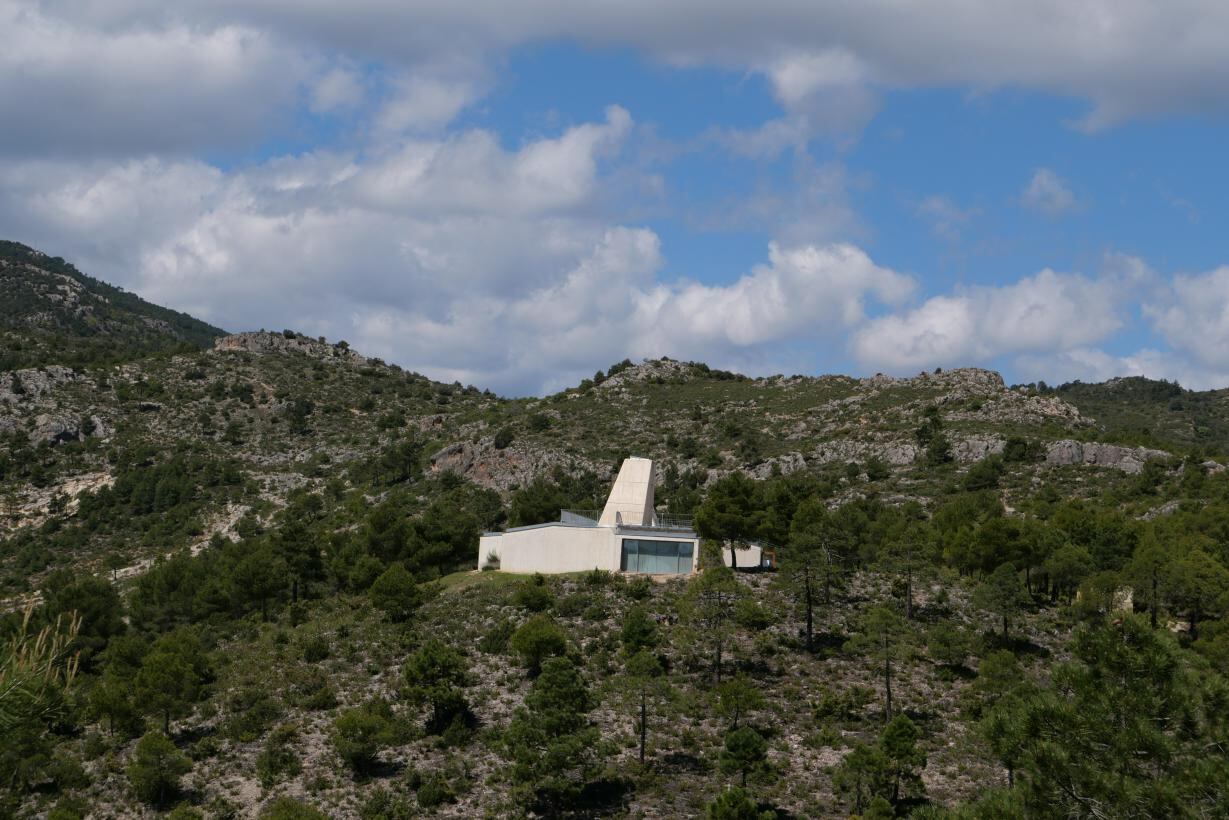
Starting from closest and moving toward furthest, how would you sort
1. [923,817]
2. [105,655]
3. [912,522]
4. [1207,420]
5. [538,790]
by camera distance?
1. [923,817]
2. [538,790]
3. [105,655]
4. [912,522]
5. [1207,420]

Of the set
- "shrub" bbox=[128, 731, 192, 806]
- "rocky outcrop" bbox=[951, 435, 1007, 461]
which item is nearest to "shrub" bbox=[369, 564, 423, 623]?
"shrub" bbox=[128, 731, 192, 806]

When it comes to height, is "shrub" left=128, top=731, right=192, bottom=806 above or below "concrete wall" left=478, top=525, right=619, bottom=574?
below

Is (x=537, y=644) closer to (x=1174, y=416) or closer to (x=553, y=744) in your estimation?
(x=553, y=744)

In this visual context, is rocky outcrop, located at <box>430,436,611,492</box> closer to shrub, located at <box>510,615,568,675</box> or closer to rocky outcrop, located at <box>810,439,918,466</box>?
rocky outcrop, located at <box>810,439,918,466</box>

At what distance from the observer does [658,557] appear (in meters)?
68.7

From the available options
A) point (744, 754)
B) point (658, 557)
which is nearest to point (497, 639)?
point (658, 557)

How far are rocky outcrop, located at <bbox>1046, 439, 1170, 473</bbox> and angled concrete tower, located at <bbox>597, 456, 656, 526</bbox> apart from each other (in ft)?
143

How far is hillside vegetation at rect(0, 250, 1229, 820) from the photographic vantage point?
85.4 ft

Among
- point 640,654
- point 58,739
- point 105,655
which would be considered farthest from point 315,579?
point 640,654

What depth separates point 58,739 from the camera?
5447cm

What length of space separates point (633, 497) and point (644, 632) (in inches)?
715

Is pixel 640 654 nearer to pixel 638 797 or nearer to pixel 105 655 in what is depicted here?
pixel 638 797

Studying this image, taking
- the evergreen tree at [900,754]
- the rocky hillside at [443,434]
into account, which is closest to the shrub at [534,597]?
the evergreen tree at [900,754]

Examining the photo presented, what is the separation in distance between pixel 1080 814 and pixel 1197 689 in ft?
11.1
